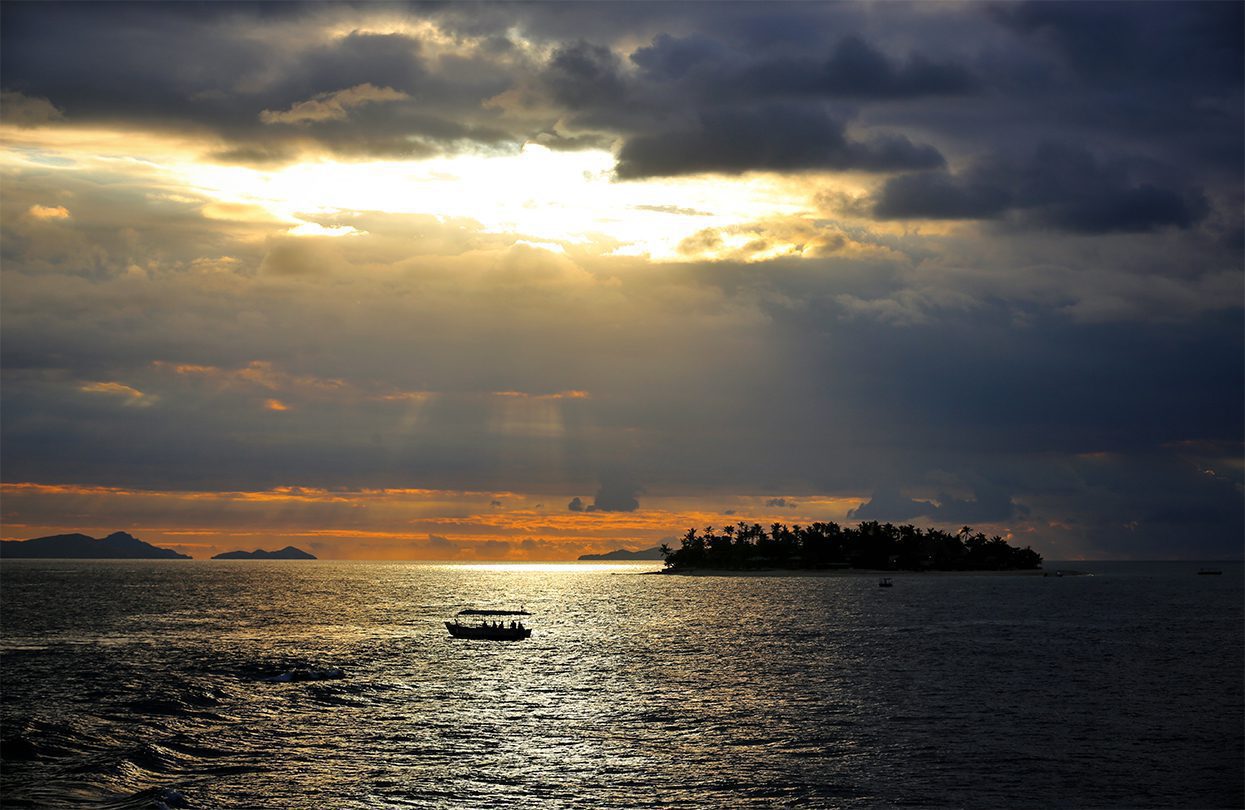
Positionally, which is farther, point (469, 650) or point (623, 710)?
point (469, 650)

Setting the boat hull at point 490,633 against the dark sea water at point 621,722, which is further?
the boat hull at point 490,633

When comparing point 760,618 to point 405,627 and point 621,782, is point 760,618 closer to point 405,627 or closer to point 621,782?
point 405,627

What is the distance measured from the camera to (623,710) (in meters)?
77.4

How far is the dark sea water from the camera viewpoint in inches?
2106

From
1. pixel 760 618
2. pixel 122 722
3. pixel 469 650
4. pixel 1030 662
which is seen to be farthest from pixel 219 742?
pixel 760 618

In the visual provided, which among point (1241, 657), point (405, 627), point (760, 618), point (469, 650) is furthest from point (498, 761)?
point (760, 618)

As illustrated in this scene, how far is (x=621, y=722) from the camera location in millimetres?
72375

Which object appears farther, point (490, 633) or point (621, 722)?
point (490, 633)

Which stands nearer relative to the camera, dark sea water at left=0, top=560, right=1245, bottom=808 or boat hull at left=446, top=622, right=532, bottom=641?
dark sea water at left=0, top=560, right=1245, bottom=808

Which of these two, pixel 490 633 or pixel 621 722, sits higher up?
pixel 621 722

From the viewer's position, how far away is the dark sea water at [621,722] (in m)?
53.5

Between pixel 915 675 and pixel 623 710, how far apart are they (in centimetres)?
3329

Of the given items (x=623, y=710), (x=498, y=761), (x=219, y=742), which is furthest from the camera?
(x=623, y=710)

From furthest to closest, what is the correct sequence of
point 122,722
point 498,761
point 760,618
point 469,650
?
point 760,618 < point 469,650 < point 122,722 < point 498,761
